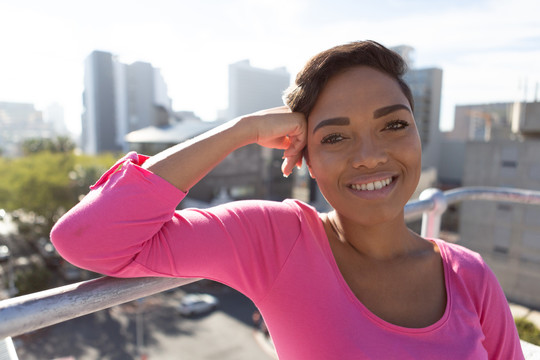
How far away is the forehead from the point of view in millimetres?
1185

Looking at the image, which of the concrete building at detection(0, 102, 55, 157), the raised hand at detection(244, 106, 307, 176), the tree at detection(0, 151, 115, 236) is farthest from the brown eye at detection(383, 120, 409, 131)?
the concrete building at detection(0, 102, 55, 157)

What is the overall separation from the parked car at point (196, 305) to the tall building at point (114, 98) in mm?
53646

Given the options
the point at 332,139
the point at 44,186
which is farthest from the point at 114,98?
the point at 332,139

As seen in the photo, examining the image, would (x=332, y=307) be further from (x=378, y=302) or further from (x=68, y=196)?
A: (x=68, y=196)

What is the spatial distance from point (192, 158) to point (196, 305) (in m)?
16.3

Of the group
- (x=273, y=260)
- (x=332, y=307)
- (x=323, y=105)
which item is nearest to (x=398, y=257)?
(x=332, y=307)

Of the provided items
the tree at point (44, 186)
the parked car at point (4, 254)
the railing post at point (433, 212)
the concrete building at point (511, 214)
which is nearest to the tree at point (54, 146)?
the tree at point (44, 186)

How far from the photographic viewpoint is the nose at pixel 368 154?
115cm

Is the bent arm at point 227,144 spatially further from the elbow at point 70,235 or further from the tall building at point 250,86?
the tall building at point 250,86

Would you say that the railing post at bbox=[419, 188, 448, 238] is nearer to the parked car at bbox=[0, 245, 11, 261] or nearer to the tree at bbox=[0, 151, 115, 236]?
the tree at bbox=[0, 151, 115, 236]

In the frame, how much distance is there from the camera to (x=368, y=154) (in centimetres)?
115

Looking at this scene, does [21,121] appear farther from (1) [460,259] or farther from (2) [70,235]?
(1) [460,259]

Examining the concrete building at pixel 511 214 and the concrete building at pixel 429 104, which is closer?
the concrete building at pixel 511 214

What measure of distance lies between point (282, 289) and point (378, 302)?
12.6 inches
